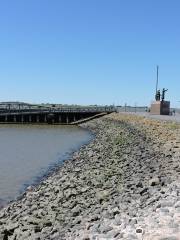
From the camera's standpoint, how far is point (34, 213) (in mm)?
13602

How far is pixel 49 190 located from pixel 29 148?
2266 centimetres

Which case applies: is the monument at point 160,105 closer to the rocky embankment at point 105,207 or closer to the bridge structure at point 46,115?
the bridge structure at point 46,115

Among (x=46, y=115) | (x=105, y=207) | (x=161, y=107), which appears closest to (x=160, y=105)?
(x=161, y=107)

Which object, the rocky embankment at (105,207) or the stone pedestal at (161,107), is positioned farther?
the stone pedestal at (161,107)

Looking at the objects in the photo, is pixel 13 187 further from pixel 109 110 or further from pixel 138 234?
pixel 109 110

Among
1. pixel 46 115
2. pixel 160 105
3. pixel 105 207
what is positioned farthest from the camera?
pixel 46 115

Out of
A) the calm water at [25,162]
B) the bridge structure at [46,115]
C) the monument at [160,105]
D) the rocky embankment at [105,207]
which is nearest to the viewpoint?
the rocky embankment at [105,207]

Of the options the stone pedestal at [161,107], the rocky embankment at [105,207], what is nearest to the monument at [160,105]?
the stone pedestal at [161,107]

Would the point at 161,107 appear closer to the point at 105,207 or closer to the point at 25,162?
the point at 25,162

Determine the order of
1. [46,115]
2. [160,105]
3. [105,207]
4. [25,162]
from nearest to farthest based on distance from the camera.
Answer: [105,207], [25,162], [160,105], [46,115]

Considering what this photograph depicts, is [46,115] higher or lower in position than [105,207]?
lower

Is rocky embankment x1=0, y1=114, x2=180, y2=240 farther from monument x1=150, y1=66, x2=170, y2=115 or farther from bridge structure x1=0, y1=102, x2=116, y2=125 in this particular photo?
bridge structure x1=0, y1=102, x2=116, y2=125

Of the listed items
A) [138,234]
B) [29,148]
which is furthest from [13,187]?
[29,148]

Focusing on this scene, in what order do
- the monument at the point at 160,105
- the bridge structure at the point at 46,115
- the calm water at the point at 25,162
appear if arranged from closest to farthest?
the calm water at the point at 25,162 → the monument at the point at 160,105 → the bridge structure at the point at 46,115
